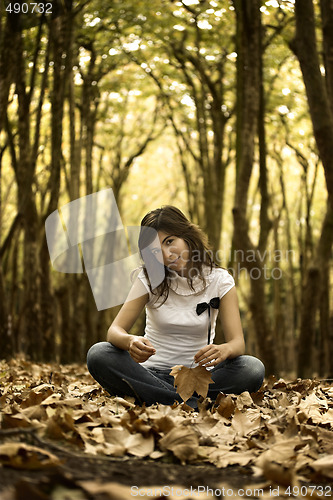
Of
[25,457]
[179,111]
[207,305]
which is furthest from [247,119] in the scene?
[179,111]

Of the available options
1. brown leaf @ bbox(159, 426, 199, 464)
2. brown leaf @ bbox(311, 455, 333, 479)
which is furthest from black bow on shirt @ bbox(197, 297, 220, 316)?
brown leaf @ bbox(311, 455, 333, 479)

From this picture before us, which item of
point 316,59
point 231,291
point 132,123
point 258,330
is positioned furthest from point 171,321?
point 132,123

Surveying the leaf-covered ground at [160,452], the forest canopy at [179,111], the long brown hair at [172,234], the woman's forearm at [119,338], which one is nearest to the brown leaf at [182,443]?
the leaf-covered ground at [160,452]

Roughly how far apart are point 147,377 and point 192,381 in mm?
369

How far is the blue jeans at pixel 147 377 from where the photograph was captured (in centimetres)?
332

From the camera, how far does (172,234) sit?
357cm

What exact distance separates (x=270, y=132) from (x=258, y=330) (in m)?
7.58

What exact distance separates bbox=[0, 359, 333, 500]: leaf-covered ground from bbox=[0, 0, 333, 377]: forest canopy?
11.5ft

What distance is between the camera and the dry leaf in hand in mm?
3062

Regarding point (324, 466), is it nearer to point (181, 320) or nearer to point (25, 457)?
point (25, 457)

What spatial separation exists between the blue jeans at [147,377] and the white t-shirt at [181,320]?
169 millimetres

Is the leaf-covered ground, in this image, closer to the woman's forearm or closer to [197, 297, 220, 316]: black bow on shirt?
the woman's forearm

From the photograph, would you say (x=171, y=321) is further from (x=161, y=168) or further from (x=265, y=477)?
(x=161, y=168)

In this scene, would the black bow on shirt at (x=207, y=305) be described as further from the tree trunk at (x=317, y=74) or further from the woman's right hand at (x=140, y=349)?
the tree trunk at (x=317, y=74)
